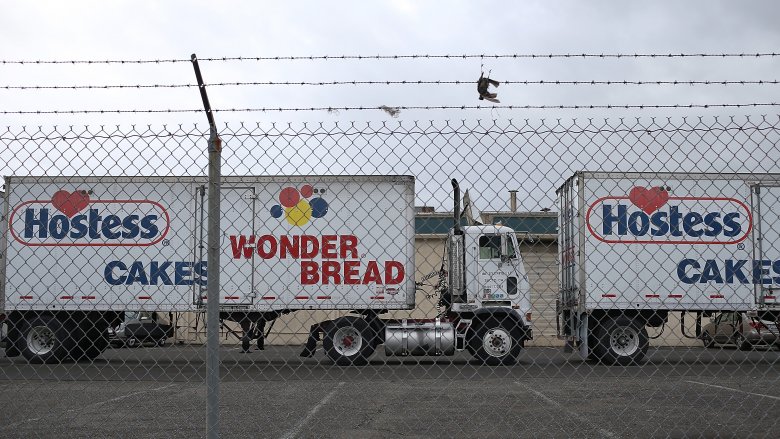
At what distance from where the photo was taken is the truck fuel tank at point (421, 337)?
49.1 ft

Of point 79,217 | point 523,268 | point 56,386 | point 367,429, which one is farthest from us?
point 523,268

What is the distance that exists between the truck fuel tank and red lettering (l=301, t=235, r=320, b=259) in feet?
6.67

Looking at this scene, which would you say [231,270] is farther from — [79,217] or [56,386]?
[56,386]

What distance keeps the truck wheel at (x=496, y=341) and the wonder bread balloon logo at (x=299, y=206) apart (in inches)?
147

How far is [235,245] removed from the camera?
14.5 metres

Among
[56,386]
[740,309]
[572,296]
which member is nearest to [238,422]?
[56,386]

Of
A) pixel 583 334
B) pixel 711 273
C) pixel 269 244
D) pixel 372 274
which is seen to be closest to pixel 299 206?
pixel 269 244

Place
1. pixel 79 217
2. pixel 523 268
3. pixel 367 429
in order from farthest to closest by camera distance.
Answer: pixel 523 268 < pixel 79 217 < pixel 367 429

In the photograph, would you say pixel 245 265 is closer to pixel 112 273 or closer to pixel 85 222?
pixel 112 273

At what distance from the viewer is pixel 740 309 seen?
1397 cm

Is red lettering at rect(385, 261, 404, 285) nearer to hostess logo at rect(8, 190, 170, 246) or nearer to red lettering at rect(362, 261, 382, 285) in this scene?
red lettering at rect(362, 261, 382, 285)

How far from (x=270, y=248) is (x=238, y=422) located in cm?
686

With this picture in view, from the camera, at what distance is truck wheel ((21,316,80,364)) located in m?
14.8

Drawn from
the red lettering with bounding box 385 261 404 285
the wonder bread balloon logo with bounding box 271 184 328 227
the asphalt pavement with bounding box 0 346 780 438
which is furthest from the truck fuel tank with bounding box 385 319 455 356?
the wonder bread balloon logo with bounding box 271 184 328 227
